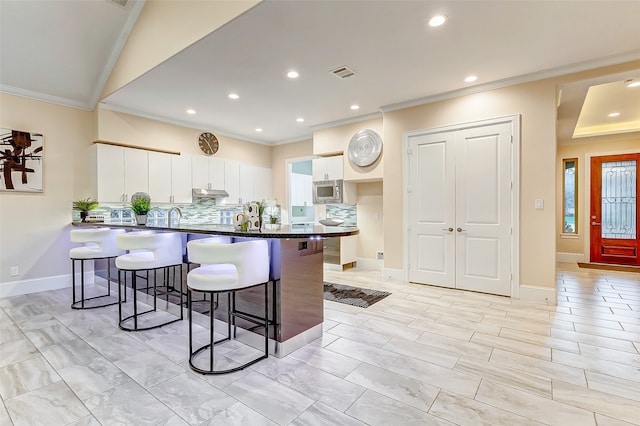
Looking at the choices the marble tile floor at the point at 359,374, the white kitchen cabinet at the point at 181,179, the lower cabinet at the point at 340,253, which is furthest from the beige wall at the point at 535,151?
the white kitchen cabinet at the point at 181,179

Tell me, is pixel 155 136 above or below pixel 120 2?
below

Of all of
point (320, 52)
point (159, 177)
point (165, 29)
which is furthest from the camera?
point (159, 177)

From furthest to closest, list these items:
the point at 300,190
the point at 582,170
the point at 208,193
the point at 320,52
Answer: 1. the point at 300,190
2. the point at 582,170
3. the point at 208,193
4. the point at 320,52

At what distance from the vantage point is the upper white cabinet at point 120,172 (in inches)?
178

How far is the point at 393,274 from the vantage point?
4.80 m

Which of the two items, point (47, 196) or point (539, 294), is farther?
point (47, 196)

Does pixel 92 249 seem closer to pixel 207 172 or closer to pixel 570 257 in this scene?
pixel 207 172

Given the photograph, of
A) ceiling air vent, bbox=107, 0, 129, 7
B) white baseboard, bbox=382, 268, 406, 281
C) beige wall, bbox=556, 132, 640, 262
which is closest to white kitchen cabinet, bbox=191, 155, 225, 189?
ceiling air vent, bbox=107, 0, 129, 7

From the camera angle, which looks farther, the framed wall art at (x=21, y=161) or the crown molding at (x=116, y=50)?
the framed wall art at (x=21, y=161)

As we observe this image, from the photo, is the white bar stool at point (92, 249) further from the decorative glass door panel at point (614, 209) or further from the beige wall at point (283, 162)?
the decorative glass door panel at point (614, 209)

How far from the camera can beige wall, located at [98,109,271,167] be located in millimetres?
4652

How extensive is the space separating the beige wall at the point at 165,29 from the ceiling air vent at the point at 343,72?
134 centimetres

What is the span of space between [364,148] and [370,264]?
2.25m

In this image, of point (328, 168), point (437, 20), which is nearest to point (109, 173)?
point (328, 168)
